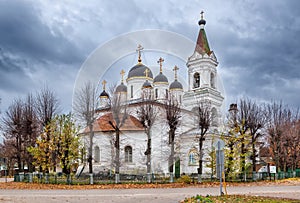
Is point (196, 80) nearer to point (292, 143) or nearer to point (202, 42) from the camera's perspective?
point (202, 42)

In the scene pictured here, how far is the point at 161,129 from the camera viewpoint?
41250mm

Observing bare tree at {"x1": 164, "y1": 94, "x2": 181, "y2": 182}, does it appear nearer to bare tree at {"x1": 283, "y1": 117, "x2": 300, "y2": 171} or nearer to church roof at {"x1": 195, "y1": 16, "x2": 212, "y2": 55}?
bare tree at {"x1": 283, "y1": 117, "x2": 300, "y2": 171}

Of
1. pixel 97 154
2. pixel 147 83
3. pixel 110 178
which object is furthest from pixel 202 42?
pixel 110 178

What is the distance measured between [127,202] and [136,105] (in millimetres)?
25769

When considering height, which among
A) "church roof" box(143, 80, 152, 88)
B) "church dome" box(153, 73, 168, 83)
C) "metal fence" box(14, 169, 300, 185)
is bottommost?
"metal fence" box(14, 169, 300, 185)

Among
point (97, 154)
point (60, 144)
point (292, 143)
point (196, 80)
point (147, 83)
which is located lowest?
point (97, 154)

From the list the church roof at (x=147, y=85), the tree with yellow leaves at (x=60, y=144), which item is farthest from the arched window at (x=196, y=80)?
the tree with yellow leaves at (x=60, y=144)

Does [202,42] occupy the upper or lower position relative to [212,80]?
upper

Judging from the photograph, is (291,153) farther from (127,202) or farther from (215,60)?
(127,202)

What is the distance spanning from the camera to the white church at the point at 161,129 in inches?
1548

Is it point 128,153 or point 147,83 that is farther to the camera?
point 147,83

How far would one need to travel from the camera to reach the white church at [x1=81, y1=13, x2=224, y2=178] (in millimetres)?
39312

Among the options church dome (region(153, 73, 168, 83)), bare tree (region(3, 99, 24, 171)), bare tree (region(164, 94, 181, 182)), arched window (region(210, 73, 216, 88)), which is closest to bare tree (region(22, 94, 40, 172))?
bare tree (region(3, 99, 24, 171))

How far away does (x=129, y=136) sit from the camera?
133 feet
